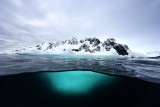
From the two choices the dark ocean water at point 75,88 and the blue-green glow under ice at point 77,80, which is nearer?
the dark ocean water at point 75,88

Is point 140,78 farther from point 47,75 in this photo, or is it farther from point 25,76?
point 25,76

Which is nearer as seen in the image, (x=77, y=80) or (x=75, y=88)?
(x=75, y=88)

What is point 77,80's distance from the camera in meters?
13.0

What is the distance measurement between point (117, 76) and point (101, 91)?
223 centimetres

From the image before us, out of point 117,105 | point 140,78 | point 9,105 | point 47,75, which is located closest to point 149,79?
point 140,78

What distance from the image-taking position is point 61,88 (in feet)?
39.4

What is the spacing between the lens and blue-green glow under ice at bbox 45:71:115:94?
11953mm

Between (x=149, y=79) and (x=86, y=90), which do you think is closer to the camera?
(x=149, y=79)

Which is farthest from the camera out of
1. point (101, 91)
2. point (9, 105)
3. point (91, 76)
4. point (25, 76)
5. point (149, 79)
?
point (91, 76)

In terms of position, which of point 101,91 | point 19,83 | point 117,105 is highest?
point 19,83

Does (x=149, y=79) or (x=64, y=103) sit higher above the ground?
(x=149, y=79)

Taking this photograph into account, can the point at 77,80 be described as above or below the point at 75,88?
above

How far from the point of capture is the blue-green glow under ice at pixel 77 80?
39.2 feet

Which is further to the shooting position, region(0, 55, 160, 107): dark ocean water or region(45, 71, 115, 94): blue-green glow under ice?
region(45, 71, 115, 94): blue-green glow under ice
